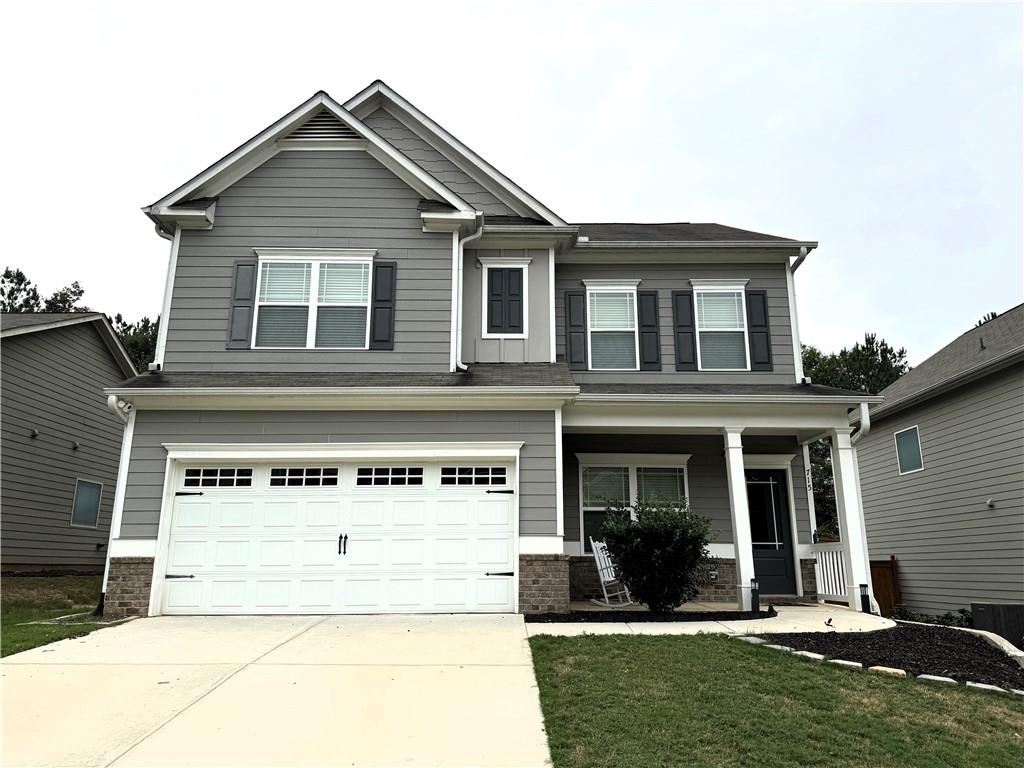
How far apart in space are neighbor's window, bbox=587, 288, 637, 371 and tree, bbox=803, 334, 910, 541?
2352 cm

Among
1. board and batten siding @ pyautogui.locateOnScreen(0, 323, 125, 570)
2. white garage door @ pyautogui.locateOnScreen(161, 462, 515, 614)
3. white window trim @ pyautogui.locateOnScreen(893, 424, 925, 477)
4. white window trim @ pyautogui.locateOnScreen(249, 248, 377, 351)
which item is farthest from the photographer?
white window trim @ pyautogui.locateOnScreen(893, 424, 925, 477)

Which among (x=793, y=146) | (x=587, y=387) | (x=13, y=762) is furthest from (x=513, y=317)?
(x=793, y=146)

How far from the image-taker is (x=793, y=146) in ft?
72.4

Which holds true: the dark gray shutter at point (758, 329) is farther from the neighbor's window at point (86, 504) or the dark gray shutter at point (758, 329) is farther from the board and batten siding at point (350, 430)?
the neighbor's window at point (86, 504)

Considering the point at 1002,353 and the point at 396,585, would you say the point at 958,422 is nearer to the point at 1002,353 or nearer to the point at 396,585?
the point at 1002,353

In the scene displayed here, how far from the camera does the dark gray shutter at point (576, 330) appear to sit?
482 inches

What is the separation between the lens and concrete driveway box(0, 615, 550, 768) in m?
4.41

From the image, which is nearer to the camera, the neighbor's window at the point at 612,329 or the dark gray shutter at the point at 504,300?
the dark gray shutter at the point at 504,300

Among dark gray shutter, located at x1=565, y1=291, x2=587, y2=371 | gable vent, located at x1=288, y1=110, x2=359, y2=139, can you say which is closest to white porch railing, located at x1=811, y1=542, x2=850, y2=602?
dark gray shutter, located at x1=565, y1=291, x2=587, y2=371

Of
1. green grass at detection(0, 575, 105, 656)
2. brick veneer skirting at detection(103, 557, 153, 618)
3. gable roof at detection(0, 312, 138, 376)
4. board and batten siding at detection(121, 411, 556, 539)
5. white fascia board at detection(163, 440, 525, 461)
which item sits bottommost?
green grass at detection(0, 575, 105, 656)

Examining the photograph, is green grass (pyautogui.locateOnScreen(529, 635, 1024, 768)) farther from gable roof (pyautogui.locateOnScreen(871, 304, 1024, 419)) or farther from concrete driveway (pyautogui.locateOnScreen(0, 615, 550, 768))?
gable roof (pyautogui.locateOnScreen(871, 304, 1024, 419))

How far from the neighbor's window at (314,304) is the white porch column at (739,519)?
5840mm

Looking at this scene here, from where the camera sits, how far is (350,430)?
9.82 metres

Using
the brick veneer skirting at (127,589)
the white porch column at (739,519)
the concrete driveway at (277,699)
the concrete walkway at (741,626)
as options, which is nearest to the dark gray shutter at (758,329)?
the white porch column at (739,519)
